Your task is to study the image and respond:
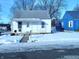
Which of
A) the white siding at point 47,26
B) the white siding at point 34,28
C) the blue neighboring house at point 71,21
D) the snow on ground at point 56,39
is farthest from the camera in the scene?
the blue neighboring house at point 71,21

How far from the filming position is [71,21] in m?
49.9

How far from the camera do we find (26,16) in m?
42.5

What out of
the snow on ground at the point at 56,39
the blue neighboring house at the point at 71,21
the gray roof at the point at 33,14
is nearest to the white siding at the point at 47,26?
the gray roof at the point at 33,14

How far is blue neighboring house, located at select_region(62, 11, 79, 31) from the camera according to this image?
4841 centimetres

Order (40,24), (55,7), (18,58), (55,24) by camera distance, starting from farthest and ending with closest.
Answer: (55,7)
(55,24)
(40,24)
(18,58)

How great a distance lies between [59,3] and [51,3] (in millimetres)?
1852

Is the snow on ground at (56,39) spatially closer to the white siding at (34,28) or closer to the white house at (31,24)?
the white siding at (34,28)

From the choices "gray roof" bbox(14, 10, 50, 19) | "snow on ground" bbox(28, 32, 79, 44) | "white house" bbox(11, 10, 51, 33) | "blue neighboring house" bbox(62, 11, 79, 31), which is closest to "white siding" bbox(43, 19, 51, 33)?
"white house" bbox(11, 10, 51, 33)

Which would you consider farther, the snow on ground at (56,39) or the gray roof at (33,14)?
the gray roof at (33,14)

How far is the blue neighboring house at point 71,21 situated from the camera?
48.4 meters

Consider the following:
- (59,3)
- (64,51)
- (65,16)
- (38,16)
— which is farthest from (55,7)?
(64,51)

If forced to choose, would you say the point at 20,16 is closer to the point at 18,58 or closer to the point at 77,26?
the point at 77,26

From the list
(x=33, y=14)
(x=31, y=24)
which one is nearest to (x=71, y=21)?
(x=33, y=14)

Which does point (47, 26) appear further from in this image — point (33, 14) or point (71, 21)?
point (71, 21)
